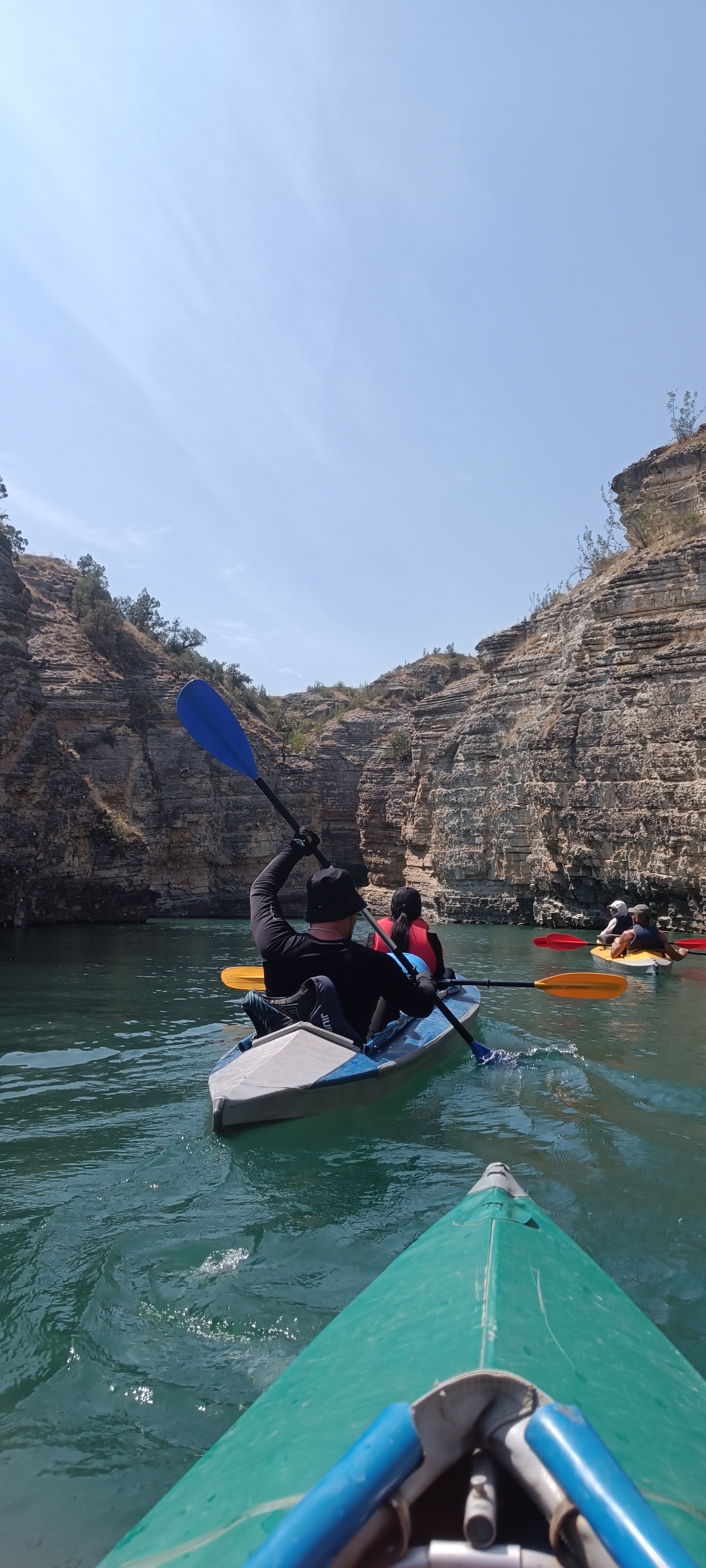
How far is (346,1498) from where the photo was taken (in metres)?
1.11

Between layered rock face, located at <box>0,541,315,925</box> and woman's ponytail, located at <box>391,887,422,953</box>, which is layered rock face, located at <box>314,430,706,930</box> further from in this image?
woman's ponytail, located at <box>391,887,422,953</box>

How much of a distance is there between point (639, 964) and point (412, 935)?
4.75 metres

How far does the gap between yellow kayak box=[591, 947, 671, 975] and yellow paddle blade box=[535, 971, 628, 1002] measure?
4018mm

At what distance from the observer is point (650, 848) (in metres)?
15.7

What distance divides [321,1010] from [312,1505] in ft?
11.4

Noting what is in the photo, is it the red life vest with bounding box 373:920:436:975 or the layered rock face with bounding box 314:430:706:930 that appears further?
the layered rock face with bounding box 314:430:706:930

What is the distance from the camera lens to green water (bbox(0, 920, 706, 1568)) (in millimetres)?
1974

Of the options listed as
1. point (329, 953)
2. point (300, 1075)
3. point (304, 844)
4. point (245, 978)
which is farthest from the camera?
point (245, 978)

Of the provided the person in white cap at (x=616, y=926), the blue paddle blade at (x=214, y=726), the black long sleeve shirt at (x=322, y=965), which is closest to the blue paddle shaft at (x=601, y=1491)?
the black long sleeve shirt at (x=322, y=965)

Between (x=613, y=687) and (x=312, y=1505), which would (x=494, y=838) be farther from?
(x=312, y=1505)

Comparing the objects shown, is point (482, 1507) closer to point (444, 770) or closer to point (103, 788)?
point (444, 770)

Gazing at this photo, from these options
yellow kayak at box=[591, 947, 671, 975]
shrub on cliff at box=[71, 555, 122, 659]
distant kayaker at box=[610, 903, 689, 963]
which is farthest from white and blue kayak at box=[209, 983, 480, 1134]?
shrub on cliff at box=[71, 555, 122, 659]

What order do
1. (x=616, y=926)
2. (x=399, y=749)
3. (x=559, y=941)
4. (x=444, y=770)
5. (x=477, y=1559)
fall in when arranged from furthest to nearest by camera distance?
(x=399, y=749) < (x=444, y=770) < (x=616, y=926) < (x=559, y=941) < (x=477, y=1559)

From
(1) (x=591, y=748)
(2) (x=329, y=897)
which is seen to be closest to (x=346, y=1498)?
(2) (x=329, y=897)
